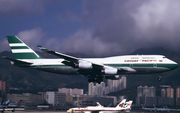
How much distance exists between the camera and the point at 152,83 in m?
167

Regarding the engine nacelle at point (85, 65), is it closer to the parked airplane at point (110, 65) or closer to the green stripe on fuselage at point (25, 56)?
the parked airplane at point (110, 65)

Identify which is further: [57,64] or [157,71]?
[57,64]

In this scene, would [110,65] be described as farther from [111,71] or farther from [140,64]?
[140,64]

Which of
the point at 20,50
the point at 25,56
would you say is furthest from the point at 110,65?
the point at 20,50

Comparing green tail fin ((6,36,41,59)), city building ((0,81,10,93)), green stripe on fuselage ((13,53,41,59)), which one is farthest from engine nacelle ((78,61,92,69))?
city building ((0,81,10,93))

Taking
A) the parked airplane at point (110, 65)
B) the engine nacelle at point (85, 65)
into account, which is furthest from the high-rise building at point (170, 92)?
the engine nacelle at point (85, 65)

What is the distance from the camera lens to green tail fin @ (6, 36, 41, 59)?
5853cm

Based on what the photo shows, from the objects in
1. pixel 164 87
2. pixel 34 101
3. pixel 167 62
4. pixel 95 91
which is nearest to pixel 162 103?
pixel 164 87

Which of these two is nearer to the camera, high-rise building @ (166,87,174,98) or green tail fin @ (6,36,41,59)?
green tail fin @ (6,36,41,59)

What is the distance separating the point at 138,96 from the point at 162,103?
14.2 meters

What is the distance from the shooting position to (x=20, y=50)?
195 ft

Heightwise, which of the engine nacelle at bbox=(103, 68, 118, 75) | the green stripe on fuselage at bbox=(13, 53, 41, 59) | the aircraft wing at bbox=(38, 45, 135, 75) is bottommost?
the engine nacelle at bbox=(103, 68, 118, 75)

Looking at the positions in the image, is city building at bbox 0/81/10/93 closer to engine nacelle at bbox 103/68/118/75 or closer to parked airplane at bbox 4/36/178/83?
parked airplane at bbox 4/36/178/83

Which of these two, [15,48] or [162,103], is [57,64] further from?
[162,103]
